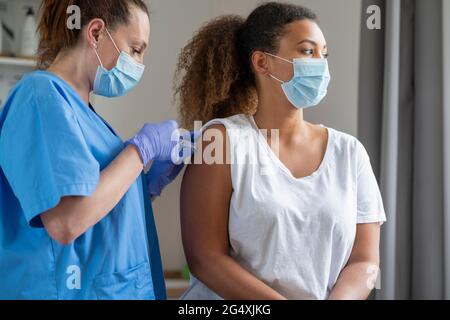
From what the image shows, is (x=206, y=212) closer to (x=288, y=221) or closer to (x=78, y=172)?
(x=288, y=221)

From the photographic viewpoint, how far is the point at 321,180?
114cm

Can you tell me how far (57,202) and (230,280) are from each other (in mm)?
390

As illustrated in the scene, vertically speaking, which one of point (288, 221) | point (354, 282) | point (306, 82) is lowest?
point (354, 282)

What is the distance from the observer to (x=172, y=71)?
1921 millimetres

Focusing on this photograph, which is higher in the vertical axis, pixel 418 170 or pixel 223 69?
pixel 223 69

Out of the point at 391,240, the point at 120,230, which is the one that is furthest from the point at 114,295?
the point at 391,240

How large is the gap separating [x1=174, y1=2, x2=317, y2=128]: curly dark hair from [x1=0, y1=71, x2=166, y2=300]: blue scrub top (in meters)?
0.31

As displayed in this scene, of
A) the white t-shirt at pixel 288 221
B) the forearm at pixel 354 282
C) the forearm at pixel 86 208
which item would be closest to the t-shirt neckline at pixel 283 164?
the white t-shirt at pixel 288 221

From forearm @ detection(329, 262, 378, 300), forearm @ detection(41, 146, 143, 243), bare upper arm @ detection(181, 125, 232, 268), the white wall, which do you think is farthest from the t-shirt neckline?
the white wall

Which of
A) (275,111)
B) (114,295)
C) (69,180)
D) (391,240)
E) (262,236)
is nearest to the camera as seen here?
(69,180)

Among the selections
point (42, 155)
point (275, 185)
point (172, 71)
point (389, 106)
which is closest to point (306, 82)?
point (275, 185)

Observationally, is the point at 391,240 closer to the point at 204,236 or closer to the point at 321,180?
the point at 321,180

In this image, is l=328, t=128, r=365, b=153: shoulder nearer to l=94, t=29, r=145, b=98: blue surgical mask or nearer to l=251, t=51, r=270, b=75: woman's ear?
l=251, t=51, r=270, b=75: woman's ear

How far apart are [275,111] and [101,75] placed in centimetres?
40
